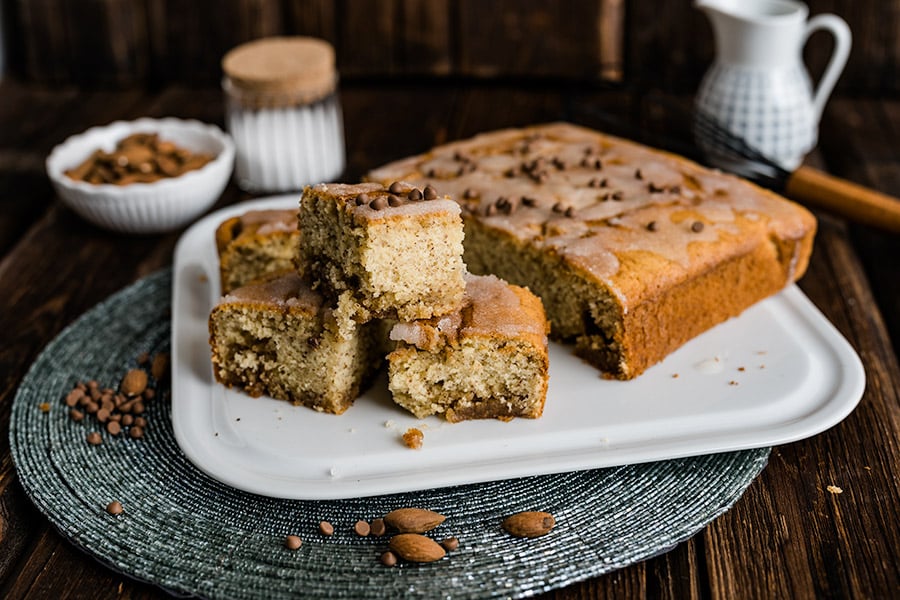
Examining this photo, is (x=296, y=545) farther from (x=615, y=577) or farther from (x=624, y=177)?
(x=624, y=177)

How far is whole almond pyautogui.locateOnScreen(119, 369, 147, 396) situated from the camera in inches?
107

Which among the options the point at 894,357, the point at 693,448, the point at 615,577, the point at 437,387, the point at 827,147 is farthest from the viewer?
the point at 827,147

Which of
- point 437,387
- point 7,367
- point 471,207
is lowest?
point 7,367

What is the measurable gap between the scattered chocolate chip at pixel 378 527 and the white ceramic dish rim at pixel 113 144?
5.68ft

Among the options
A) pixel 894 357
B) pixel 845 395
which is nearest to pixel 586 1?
pixel 894 357

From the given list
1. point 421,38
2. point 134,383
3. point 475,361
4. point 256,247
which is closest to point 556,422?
point 475,361

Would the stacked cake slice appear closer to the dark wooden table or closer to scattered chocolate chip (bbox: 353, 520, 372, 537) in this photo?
scattered chocolate chip (bbox: 353, 520, 372, 537)

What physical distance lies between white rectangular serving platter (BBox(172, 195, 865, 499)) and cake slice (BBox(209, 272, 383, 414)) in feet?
0.14

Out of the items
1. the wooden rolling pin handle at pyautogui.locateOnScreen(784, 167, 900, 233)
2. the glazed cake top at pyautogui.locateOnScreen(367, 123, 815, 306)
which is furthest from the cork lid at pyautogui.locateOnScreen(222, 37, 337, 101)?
the wooden rolling pin handle at pyautogui.locateOnScreen(784, 167, 900, 233)

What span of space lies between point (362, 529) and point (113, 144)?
2287 millimetres

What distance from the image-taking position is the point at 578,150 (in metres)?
3.34

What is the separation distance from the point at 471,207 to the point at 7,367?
1.44 m

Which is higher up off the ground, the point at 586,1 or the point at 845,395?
the point at 586,1

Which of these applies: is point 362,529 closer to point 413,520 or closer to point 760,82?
point 413,520
